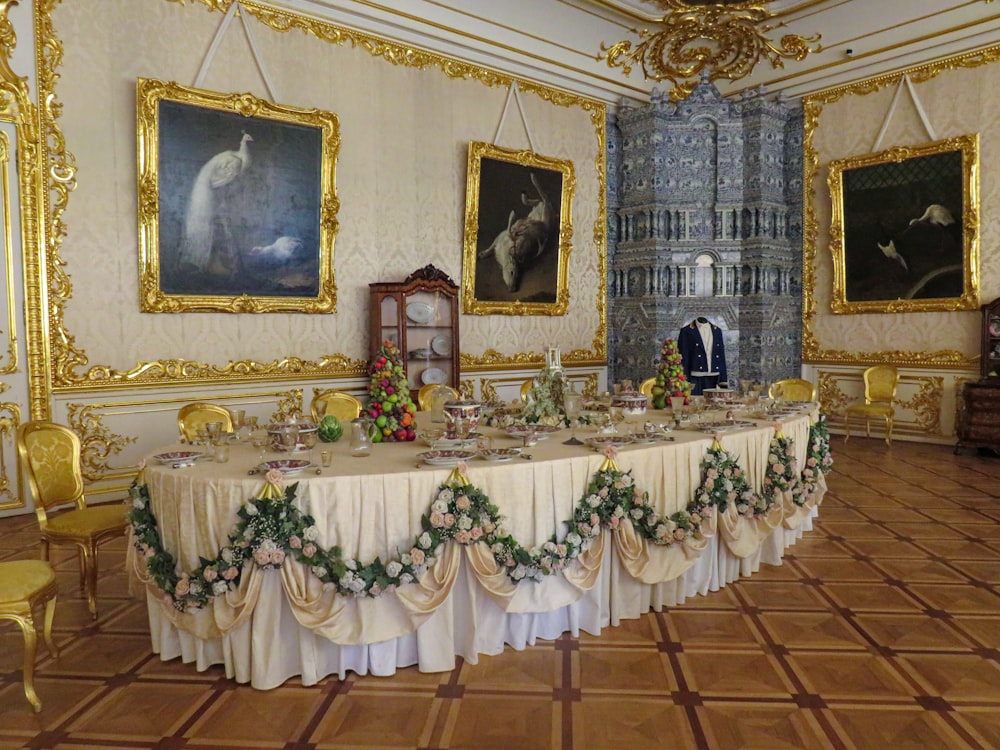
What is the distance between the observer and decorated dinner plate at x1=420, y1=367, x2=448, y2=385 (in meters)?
7.33

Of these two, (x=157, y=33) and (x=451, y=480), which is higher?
(x=157, y=33)

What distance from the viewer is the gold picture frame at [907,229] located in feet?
26.7

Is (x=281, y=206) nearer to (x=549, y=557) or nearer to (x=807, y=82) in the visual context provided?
(x=549, y=557)

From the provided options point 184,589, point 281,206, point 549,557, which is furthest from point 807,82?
point 184,589

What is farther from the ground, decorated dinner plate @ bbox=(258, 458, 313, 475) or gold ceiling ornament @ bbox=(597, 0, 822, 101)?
gold ceiling ornament @ bbox=(597, 0, 822, 101)

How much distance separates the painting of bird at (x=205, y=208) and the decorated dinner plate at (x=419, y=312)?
1.97 metres

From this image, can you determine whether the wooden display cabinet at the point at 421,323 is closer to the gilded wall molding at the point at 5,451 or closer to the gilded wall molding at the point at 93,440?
the gilded wall molding at the point at 93,440

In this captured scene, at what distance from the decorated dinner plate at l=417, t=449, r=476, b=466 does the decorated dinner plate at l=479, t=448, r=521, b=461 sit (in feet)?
0.20

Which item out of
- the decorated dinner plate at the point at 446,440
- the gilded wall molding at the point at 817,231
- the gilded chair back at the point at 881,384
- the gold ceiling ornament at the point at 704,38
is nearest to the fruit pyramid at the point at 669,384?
the gold ceiling ornament at the point at 704,38

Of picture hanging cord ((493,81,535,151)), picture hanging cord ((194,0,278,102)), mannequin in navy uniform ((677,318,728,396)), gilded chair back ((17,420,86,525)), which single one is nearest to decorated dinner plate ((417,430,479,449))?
gilded chair back ((17,420,86,525))

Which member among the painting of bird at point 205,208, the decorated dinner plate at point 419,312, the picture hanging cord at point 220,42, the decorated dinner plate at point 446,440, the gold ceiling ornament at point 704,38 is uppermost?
the picture hanging cord at point 220,42

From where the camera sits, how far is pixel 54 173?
5582 mm

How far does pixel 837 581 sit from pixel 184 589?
3.58 meters

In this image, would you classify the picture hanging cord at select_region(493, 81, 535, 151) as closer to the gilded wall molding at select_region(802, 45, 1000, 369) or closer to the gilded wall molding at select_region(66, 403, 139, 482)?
the gilded wall molding at select_region(802, 45, 1000, 369)
